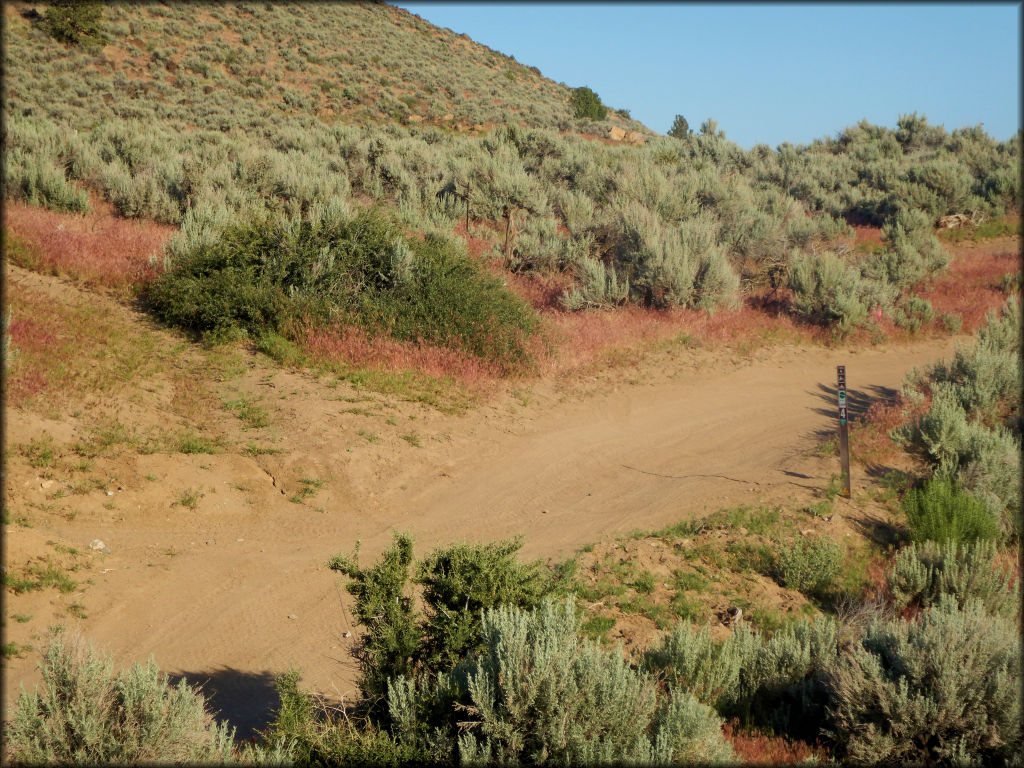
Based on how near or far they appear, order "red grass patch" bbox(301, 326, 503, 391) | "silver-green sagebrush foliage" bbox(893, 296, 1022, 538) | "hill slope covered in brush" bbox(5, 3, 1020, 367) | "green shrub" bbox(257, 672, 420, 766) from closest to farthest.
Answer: "green shrub" bbox(257, 672, 420, 766)
"silver-green sagebrush foliage" bbox(893, 296, 1022, 538)
"red grass patch" bbox(301, 326, 503, 391)
"hill slope covered in brush" bbox(5, 3, 1020, 367)

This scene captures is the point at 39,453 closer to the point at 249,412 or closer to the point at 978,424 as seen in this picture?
the point at 249,412

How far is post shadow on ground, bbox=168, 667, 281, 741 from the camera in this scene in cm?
517

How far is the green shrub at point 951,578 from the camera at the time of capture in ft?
21.9

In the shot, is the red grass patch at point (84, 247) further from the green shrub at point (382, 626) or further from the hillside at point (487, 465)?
the green shrub at point (382, 626)

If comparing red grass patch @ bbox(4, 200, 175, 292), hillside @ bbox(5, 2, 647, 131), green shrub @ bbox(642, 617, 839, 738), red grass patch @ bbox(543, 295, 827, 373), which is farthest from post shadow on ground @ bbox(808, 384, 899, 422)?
hillside @ bbox(5, 2, 647, 131)

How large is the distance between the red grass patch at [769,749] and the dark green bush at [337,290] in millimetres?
8337

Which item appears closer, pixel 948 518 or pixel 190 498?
pixel 948 518

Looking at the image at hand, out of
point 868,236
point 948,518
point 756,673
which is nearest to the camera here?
point 756,673

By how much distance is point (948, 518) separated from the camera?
806cm

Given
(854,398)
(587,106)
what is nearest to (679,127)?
(587,106)

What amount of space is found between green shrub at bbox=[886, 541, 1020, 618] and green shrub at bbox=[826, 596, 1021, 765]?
90.5 inches

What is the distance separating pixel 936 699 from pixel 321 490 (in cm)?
661

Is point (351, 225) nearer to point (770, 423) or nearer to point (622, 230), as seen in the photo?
point (622, 230)

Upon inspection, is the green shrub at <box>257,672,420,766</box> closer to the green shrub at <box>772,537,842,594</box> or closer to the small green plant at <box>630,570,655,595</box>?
the small green plant at <box>630,570,655,595</box>
